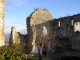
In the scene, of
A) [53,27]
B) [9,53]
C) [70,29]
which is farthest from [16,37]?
[9,53]

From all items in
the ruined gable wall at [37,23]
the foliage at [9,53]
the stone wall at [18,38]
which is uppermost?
the ruined gable wall at [37,23]

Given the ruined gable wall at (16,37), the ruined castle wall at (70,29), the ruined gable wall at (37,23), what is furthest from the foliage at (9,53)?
the ruined gable wall at (16,37)

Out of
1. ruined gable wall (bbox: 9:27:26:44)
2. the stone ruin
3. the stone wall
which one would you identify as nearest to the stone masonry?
the stone ruin

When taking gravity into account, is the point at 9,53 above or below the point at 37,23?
below

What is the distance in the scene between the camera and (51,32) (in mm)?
30312

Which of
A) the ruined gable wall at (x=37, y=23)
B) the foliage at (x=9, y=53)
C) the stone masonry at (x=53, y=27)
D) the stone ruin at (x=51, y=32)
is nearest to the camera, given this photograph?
the foliage at (x=9, y=53)

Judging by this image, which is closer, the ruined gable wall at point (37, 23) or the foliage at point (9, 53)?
the foliage at point (9, 53)

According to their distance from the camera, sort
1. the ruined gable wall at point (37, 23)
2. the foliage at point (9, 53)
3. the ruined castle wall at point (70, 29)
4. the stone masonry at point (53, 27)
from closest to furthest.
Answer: the foliage at point (9, 53) → the ruined castle wall at point (70, 29) → the stone masonry at point (53, 27) → the ruined gable wall at point (37, 23)

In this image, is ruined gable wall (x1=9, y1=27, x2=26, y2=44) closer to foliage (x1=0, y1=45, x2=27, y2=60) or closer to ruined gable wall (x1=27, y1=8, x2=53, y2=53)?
ruined gable wall (x1=27, y1=8, x2=53, y2=53)

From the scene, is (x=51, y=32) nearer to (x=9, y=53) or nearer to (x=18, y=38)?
(x=18, y=38)

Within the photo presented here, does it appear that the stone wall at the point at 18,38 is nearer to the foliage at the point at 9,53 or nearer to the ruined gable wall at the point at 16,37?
the ruined gable wall at the point at 16,37

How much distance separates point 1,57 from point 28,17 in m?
22.8

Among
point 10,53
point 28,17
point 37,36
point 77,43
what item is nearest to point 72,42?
point 77,43

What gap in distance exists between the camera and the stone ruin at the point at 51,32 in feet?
89.7
